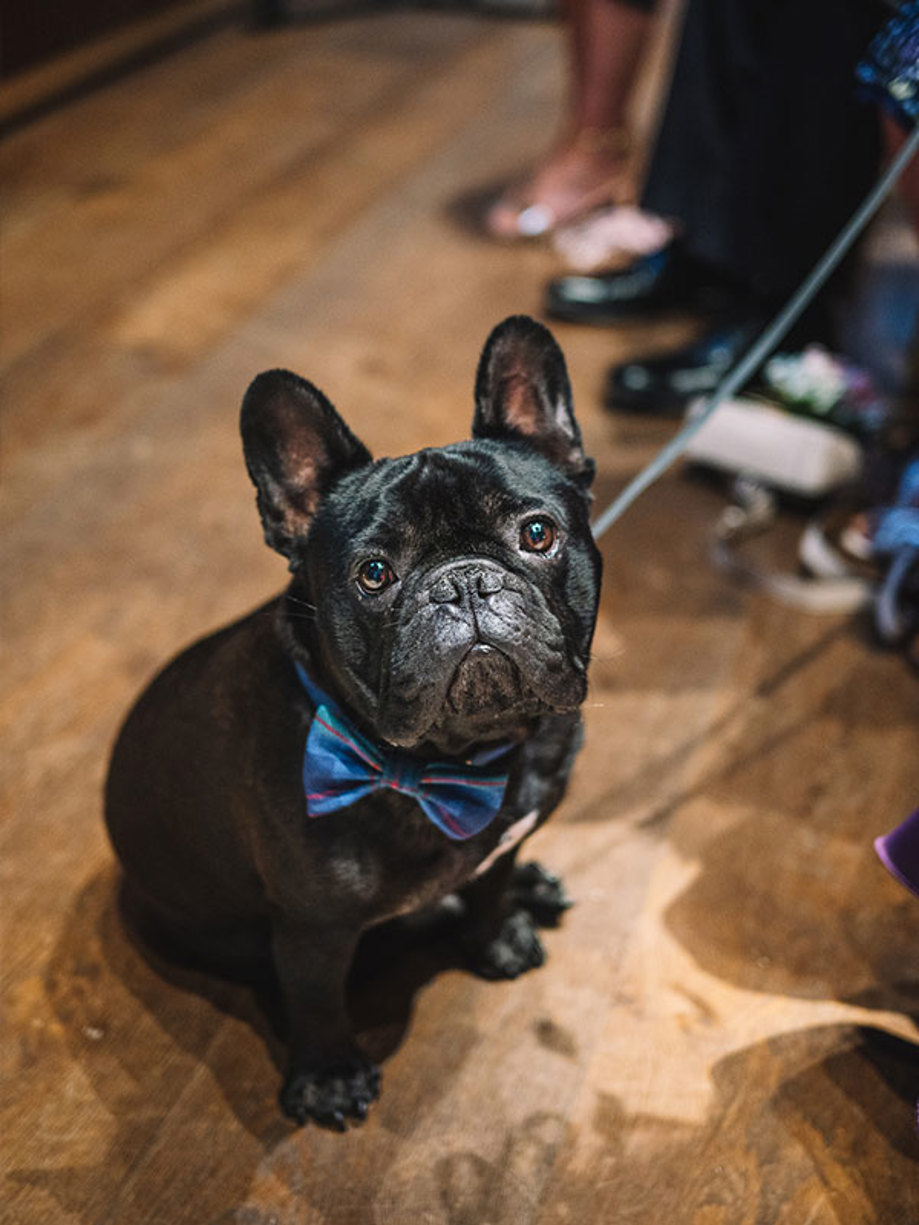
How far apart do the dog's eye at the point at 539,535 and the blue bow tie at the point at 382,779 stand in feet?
0.75

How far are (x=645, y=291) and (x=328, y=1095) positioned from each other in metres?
2.21

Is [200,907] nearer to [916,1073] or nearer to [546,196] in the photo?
[916,1073]

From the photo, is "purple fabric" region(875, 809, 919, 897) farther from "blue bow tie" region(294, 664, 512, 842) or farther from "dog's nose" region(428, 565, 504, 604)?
"dog's nose" region(428, 565, 504, 604)

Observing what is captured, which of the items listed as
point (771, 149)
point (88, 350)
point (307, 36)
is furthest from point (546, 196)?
point (307, 36)

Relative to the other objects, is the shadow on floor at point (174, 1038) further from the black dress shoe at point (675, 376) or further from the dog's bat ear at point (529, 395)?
the black dress shoe at point (675, 376)

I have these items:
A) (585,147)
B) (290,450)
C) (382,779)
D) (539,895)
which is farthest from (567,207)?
(382,779)

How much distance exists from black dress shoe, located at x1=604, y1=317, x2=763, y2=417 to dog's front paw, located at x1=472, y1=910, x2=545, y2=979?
143 cm

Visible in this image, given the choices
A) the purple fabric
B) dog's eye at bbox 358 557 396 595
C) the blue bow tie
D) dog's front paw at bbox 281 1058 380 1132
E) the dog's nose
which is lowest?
dog's front paw at bbox 281 1058 380 1132

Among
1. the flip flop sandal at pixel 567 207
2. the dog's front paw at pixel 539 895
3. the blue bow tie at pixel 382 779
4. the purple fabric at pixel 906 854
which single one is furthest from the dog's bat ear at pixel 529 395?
the flip flop sandal at pixel 567 207

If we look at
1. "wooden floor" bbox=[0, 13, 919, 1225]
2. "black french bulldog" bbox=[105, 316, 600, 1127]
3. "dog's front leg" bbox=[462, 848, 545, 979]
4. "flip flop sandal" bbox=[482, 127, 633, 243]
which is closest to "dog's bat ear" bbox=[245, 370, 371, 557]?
"black french bulldog" bbox=[105, 316, 600, 1127]

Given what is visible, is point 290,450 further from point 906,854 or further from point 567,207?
point 567,207

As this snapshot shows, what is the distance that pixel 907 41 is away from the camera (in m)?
1.64

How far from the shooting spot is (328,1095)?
1.39m

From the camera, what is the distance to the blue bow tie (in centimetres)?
120
